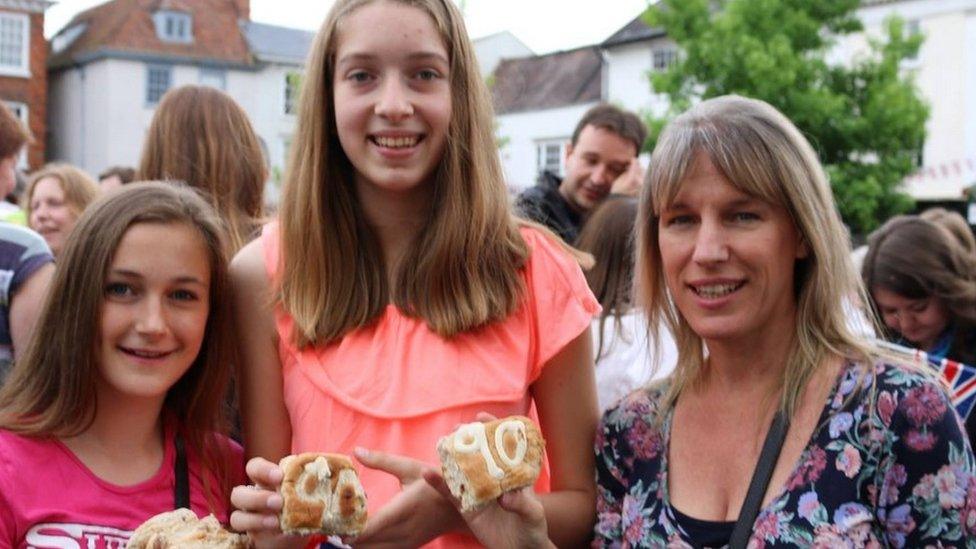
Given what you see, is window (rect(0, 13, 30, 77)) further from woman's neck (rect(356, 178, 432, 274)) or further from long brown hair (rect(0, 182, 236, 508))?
woman's neck (rect(356, 178, 432, 274))

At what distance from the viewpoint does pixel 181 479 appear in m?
2.68

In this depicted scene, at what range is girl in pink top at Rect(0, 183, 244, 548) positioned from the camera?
8.30 ft

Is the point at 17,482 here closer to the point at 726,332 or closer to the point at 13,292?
the point at 13,292

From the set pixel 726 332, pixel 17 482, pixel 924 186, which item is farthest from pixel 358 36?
pixel 924 186

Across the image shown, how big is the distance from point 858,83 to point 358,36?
81.9 ft

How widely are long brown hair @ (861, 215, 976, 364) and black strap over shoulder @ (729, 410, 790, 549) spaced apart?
2808 mm

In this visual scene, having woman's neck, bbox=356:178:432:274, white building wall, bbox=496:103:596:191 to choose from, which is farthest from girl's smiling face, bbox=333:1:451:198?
white building wall, bbox=496:103:596:191

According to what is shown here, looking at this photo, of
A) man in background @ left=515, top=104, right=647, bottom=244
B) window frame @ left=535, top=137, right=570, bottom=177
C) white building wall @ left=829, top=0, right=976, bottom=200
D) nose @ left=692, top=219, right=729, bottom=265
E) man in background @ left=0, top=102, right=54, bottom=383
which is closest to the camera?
nose @ left=692, top=219, right=729, bottom=265

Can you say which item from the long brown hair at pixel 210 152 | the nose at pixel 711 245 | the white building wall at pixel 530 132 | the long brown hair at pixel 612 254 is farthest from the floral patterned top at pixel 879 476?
the white building wall at pixel 530 132

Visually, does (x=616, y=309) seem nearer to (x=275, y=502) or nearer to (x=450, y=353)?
(x=450, y=353)

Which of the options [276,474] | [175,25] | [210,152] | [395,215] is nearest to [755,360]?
[395,215]

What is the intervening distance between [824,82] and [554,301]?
80.5 feet

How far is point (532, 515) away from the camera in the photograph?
225 centimetres

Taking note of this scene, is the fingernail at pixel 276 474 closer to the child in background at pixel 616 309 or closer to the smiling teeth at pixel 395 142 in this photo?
the smiling teeth at pixel 395 142
